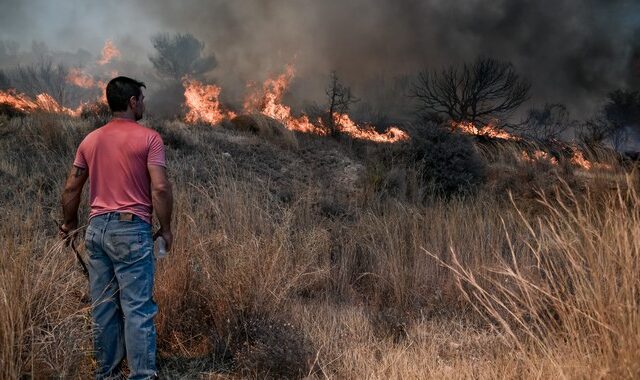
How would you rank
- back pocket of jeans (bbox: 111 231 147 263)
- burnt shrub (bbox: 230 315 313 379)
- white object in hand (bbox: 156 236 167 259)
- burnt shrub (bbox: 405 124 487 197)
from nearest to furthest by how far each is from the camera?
1. back pocket of jeans (bbox: 111 231 147 263)
2. white object in hand (bbox: 156 236 167 259)
3. burnt shrub (bbox: 230 315 313 379)
4. burnt shrub (bbox: 405 124 487 197)

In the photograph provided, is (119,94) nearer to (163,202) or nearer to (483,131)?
(163,202)

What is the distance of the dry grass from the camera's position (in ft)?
8.00

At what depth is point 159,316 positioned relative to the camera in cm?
404

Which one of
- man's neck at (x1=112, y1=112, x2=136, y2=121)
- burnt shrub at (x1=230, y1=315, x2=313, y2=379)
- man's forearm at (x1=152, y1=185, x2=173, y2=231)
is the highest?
man's neck at (x1=112, y1=112, x2=136, y2=121)

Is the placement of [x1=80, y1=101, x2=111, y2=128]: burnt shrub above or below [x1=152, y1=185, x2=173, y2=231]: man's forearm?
above

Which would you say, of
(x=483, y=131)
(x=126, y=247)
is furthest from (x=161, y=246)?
(x=483, y=131)

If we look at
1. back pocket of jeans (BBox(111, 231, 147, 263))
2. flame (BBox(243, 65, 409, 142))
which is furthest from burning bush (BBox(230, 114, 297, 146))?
back pocket of jeans (BBox(111, 231, 147, 263))

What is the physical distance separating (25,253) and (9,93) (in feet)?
56.2

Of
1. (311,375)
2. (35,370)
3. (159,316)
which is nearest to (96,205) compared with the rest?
(35,370)

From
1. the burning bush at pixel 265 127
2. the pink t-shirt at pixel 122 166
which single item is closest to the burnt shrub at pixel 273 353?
the pink t-shirt at pixel 122 166

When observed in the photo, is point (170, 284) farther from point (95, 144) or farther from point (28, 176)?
point (28, 176)

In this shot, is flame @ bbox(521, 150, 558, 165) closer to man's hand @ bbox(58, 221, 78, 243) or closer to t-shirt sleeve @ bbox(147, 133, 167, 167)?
t-shirt sleeve @ bbox(147, 133, 167, 167)

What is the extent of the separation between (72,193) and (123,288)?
80cm

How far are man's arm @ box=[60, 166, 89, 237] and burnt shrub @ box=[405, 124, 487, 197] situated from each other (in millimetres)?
7809
